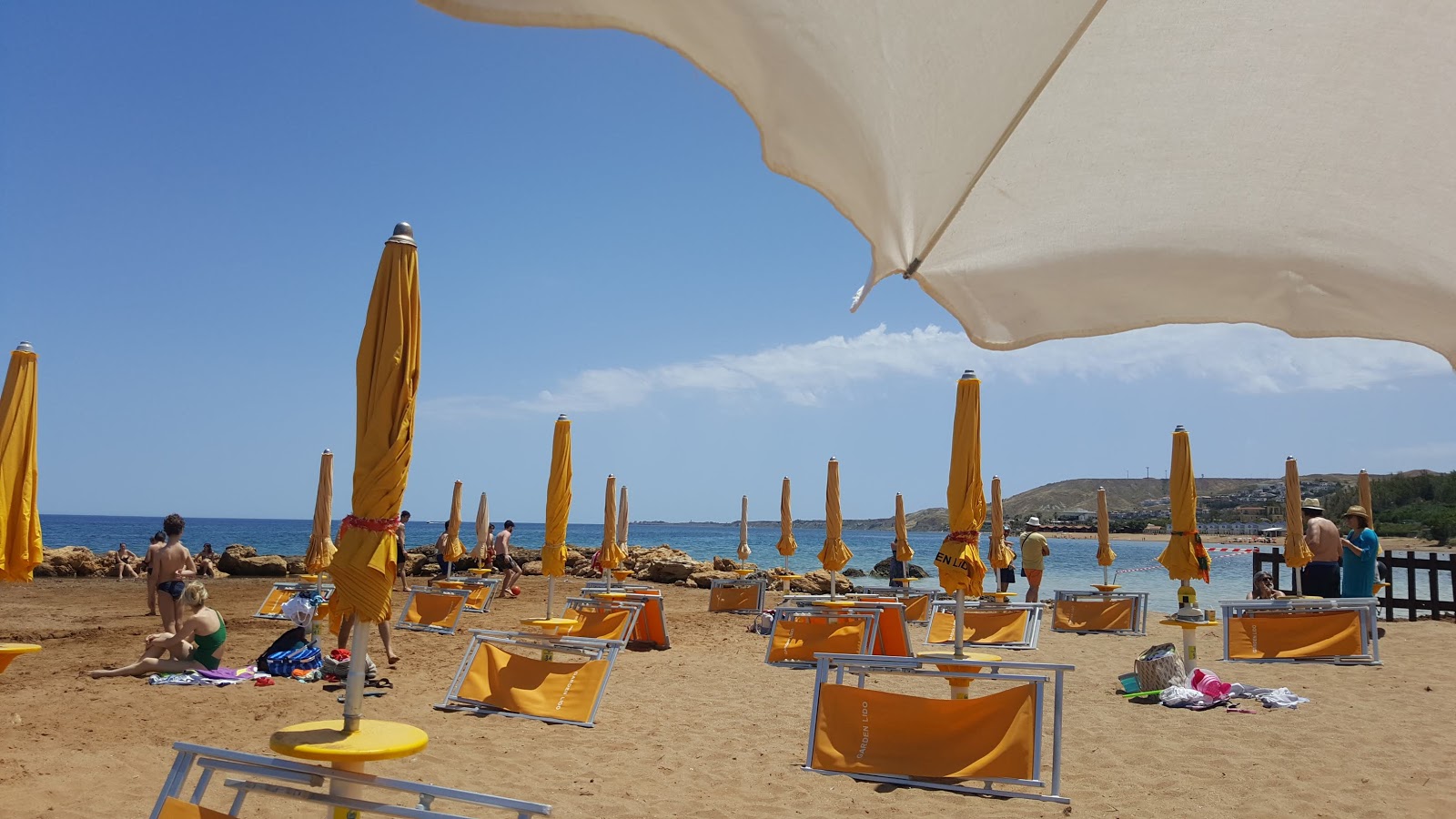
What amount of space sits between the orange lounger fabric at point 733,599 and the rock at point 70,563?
1883cm

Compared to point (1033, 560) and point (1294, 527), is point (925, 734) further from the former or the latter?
point (1033, 560)

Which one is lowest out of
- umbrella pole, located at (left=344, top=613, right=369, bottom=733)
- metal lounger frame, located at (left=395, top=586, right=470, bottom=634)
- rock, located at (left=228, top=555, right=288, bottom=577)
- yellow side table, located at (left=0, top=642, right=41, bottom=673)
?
rock, located at (left=228, top=555, right=288, bottom=577)

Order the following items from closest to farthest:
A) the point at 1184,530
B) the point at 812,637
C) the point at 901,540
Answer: the point at 1184,530 < the point at 812,637 < the point at 901,540

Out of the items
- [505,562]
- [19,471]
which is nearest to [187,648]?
[19,471]

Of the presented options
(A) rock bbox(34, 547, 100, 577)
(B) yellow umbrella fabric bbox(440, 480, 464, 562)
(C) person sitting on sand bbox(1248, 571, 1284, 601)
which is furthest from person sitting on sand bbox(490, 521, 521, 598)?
(A) rock bbox(34, 547, 100, 577)

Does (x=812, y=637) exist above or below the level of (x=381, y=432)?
below

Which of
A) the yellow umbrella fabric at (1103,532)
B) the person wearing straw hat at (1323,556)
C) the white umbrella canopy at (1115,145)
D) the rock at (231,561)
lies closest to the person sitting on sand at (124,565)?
the rock at (231,561)

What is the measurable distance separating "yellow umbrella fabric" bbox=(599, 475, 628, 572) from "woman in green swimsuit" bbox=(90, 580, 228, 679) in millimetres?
5073

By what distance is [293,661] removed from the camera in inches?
324

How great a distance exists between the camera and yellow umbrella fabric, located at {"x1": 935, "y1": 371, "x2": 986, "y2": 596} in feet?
20.1

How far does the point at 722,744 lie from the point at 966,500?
243 centimetres

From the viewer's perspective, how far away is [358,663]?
3.40 meters

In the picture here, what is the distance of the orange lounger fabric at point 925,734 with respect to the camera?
4.62 metres

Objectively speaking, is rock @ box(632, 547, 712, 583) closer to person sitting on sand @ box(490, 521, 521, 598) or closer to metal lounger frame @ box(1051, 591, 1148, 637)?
person sitting on sand @ box(490, 521, 521, 598)
